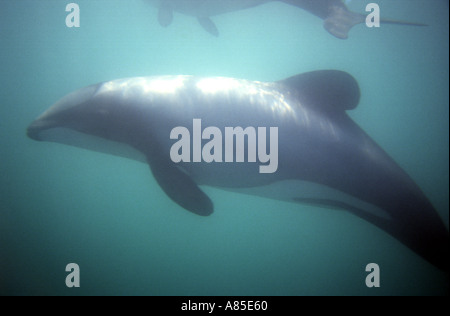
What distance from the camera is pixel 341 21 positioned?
283 inches

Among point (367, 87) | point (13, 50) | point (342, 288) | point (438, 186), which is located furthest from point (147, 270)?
point (438, 186)

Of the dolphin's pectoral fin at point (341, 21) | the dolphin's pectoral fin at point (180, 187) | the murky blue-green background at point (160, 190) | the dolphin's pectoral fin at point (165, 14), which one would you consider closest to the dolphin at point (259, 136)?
the dolphin's pectoral fin at point (180, 187)

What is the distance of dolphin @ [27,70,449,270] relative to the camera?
4277 mm

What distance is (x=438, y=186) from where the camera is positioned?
3872 cm

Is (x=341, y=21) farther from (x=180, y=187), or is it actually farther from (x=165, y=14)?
(x=165, y=14)

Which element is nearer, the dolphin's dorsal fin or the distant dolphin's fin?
the dolphin's dorsal fin

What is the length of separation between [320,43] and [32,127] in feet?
89.7

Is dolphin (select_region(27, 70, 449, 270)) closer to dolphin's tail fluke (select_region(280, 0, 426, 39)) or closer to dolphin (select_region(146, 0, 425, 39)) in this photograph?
dolphin's tail fluke (select_region(280, 0, 426, 39))

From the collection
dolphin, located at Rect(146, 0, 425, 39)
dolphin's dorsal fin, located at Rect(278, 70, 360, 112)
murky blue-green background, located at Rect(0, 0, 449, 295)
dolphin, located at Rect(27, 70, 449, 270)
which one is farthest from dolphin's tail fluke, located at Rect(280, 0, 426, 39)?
murky blue-green background, located at Rect(0, 0, 449, 295)

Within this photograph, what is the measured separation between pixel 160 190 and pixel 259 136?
23.1 m

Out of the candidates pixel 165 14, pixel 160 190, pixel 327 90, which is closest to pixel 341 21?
pixel 327 90

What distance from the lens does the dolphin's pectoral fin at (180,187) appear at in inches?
168

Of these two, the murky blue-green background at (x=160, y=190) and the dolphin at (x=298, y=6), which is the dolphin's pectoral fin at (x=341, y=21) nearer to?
the dolphin at (x=298, y=6)
